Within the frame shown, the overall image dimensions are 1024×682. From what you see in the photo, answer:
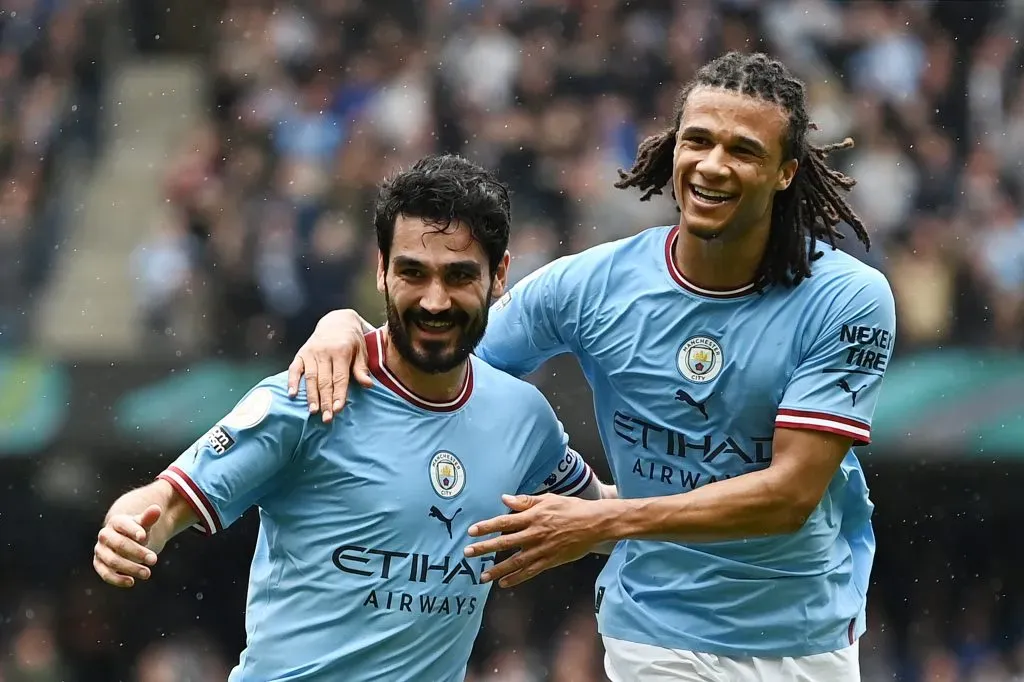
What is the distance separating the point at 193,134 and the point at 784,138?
→ 926cm

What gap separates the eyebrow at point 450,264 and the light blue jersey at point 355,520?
0.96 feet

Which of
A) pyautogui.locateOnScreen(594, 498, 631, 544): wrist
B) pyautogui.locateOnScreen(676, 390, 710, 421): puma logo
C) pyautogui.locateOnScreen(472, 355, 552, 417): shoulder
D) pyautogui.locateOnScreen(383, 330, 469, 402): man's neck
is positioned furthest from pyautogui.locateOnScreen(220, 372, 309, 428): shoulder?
pyautogui.locateOnScreen(676, 390, 710, 421): puma logo

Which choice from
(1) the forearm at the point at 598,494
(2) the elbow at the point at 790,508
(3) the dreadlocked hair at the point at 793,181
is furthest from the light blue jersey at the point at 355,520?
(3) the dreadlocked hair at the point at 793,181

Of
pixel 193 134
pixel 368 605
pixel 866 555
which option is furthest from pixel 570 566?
pixel 368 605

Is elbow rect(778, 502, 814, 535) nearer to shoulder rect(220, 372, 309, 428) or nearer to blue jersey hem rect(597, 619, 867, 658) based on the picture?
blue jersey hem rect(597, 619, 867, 658)

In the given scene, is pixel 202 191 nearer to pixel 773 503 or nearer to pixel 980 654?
pixel 980 654

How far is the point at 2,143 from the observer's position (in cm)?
1205

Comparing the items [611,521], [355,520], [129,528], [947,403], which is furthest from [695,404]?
[947,403]

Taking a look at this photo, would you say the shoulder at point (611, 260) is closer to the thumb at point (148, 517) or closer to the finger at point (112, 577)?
the thumb at point (148, 517)

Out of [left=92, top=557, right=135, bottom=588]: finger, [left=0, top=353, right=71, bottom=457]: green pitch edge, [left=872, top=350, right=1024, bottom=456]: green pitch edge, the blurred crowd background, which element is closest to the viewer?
[left=92, top=557, right=135, bottom=588]: finger

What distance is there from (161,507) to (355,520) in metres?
0.47

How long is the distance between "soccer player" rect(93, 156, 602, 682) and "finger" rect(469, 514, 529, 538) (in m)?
0.20

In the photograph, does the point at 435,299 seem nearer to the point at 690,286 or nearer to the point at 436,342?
the point at 436,342

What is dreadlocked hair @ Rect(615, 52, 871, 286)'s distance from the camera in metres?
4.07
